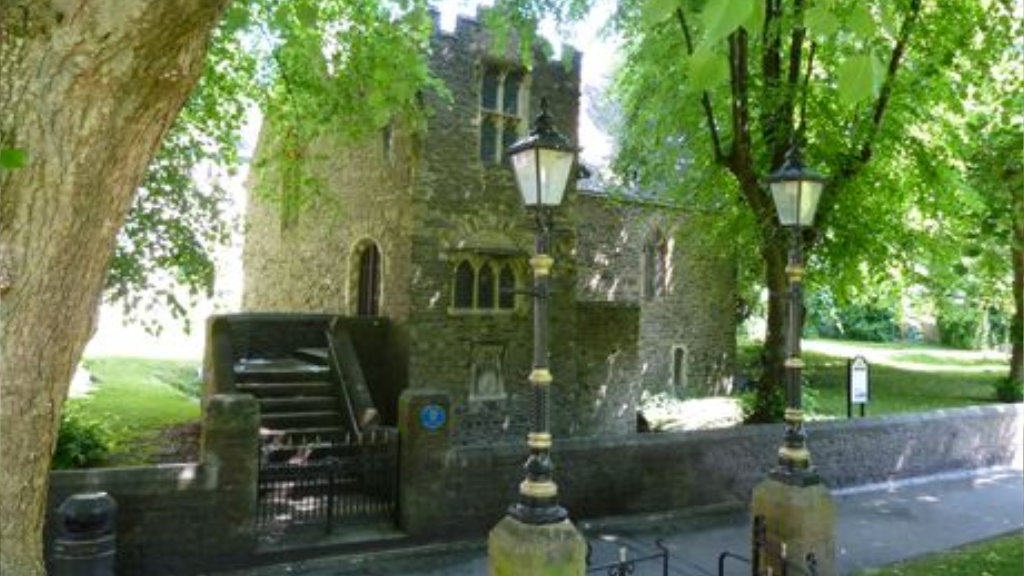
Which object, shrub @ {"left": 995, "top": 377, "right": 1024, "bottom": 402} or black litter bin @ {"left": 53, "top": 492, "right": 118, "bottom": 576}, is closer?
black litter bin @ {"left": 53, "top": 492, "right": 118, "bottom": 576}

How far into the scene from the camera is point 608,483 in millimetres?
10289

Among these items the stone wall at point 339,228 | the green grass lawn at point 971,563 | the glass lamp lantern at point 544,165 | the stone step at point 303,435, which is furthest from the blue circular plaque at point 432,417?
the green grass lawn at point 971,563

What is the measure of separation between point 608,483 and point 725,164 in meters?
5.09

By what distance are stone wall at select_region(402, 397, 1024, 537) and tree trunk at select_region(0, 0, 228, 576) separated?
20.4 feet

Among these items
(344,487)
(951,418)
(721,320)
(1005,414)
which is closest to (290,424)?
(344,487)

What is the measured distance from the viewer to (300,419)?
12.1 meters

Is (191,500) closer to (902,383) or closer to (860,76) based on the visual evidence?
(860,76)

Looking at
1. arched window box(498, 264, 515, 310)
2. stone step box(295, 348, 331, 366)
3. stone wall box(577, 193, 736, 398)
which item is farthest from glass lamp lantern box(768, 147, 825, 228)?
stone wall box(577, 193, 736, 398)

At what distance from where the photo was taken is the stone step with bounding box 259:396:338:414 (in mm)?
12008

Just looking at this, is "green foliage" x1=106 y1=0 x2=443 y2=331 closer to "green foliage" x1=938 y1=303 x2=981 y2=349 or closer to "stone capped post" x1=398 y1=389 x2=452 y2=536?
"stone capped post" x1=398 y1=389 x2=452 y2=536

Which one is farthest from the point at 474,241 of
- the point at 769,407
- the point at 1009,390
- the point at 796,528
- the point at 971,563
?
the point at 1009,390

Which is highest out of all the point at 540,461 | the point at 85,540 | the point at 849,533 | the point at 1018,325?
the point at 1018,325

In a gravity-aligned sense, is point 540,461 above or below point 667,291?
below

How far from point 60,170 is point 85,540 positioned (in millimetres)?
3665
